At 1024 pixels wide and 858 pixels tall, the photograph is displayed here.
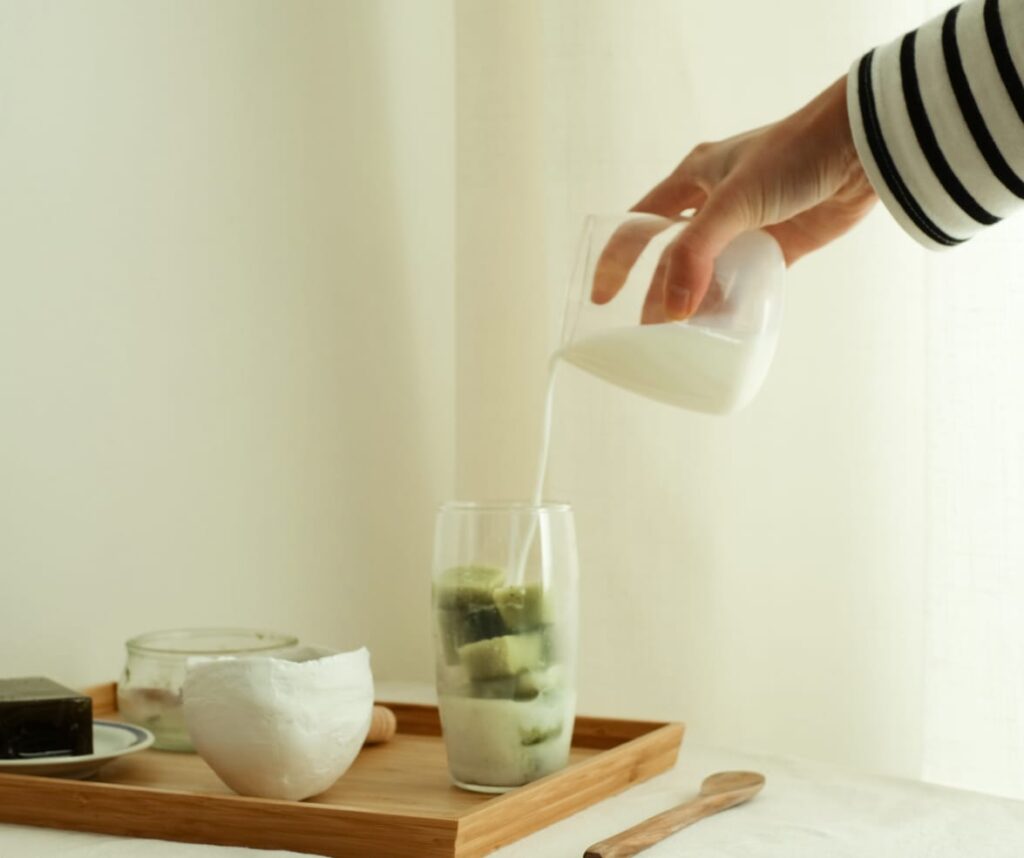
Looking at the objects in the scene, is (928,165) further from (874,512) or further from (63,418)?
(63,418)

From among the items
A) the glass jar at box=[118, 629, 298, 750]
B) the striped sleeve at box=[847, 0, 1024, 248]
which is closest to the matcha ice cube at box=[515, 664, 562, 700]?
the glass jar at box=[118, 629, 298, 750]

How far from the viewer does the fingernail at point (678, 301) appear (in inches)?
32.0

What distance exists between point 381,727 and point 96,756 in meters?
0.21

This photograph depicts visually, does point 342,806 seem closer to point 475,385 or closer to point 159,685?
point 159,685

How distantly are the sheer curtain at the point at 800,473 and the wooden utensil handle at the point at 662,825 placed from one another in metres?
0.32

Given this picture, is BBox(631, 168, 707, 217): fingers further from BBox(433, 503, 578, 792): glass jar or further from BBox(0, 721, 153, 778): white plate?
BBox(0, 721, 153, 778): white plate

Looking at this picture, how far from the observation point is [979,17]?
31.1 inches

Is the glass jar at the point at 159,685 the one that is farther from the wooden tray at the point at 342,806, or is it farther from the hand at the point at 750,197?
the hand at the point at 750,197

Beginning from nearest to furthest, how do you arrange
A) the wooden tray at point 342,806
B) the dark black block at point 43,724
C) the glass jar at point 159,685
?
the wooden tray at point 342,806, the dark black block at point 43,724, the glass jar at point 159,685

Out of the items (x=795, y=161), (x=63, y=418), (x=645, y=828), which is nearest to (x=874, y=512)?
(x=795, y=161)

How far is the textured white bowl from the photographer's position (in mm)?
715

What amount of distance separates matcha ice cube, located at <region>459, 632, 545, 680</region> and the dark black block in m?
0.22

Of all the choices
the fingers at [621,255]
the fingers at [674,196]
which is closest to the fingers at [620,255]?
the fingers at [621,255]

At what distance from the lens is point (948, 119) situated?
0.79 m
